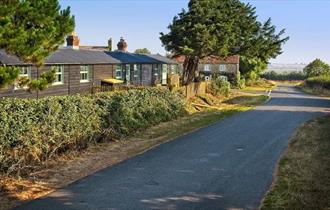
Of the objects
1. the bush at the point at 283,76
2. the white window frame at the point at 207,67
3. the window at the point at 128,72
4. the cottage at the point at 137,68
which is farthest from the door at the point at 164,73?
the bush at the point at 283,76

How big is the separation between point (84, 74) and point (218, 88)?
17.7 m

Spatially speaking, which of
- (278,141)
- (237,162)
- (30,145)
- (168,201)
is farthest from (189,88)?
(168,201)

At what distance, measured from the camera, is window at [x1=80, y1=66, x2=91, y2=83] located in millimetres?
34562

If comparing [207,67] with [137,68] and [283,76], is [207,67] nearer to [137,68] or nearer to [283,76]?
[137,68]

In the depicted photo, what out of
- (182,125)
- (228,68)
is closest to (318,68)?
(228,68)

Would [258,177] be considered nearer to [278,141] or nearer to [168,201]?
[168,201]

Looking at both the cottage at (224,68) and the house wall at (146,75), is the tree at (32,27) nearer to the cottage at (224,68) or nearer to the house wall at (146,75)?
the house wall at (146,75)

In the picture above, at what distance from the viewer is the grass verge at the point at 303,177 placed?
10438mm

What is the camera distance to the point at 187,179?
497 inches

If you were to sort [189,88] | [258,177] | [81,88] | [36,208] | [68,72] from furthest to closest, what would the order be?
[189,88] < [81,88] < [68,72] < [258,177] < [36,208]

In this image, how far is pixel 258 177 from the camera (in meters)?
13.0

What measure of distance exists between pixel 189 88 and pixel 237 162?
77.0ft

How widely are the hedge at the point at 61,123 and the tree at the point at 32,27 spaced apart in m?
1.69

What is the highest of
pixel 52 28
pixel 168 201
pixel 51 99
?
pixel 52 28
